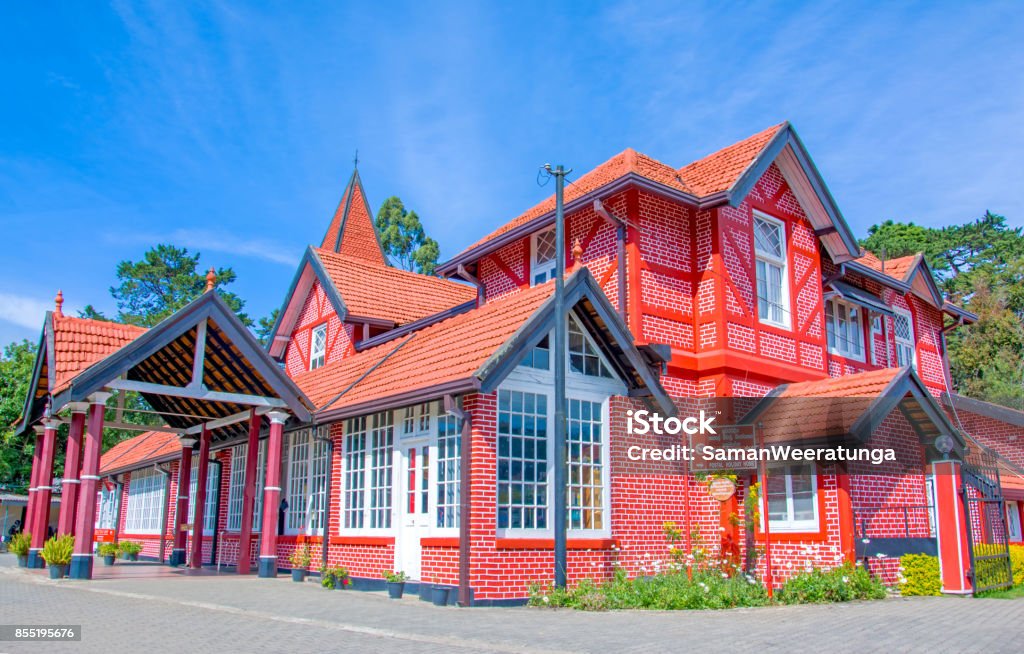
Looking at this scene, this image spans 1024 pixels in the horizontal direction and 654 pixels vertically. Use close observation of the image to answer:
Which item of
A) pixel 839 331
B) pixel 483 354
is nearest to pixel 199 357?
pixel 483 354

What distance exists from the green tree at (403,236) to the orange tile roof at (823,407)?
4106 centimetres

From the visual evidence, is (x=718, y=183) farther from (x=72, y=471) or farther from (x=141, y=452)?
(x=141, y=452)

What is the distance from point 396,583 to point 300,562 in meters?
3.71

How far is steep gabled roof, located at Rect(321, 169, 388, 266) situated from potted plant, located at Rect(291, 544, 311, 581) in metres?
16.5

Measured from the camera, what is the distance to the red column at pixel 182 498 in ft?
62.7

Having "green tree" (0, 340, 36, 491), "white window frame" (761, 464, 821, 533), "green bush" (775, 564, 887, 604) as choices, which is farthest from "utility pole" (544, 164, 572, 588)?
"green tree" (0, 340, 36, 491)

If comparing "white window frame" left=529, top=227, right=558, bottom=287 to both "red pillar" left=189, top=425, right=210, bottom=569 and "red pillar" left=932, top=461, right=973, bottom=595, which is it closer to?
"red pillar" left=932, top=461, right=973, bottom=595

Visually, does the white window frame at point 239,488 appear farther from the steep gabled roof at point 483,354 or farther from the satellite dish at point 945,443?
the satellite dish at point 945,443

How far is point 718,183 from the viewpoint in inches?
612

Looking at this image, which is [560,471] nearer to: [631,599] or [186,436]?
[631,599]

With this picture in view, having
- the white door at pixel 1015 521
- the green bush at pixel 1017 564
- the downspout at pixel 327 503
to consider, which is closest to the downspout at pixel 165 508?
the downspout at pixel 327 503

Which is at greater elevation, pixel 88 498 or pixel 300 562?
pixel 88 498

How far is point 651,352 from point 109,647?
890 centimetres

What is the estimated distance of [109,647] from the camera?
287 inches
